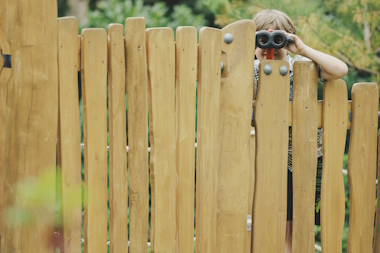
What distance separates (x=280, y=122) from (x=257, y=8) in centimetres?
242

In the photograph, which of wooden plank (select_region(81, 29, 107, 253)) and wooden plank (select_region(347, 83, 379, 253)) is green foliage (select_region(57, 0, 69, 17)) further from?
wooden plank (select_region(347, 83, 379, 253))

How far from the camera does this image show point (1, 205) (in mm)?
2078

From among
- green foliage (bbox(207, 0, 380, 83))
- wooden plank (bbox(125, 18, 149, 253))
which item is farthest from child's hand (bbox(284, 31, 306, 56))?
green foliage (bbox(207, 0, 380, 83))

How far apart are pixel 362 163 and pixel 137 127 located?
1.20m

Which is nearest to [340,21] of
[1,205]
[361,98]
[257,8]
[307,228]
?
[257,8]

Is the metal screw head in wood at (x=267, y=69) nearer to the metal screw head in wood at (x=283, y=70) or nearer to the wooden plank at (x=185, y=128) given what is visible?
the metal screw head in wood at (x=283, y=70)

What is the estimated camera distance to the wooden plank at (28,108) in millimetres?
1921

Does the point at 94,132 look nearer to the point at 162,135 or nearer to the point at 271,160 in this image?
the point at 162,135

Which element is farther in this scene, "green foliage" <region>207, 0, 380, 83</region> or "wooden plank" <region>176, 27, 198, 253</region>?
"green foliage" <region>207, 0, 380, 83</region>

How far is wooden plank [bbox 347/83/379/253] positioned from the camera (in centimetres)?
239

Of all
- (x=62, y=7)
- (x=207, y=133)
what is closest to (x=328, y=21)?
(x=207, y=133)

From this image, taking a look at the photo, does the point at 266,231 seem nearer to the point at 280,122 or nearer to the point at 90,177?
the point at 280,122

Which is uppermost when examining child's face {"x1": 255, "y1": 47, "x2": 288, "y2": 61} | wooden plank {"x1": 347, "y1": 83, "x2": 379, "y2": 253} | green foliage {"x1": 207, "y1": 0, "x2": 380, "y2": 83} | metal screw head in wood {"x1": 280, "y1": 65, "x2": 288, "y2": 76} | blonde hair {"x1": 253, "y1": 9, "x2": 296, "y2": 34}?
green foliage {"x1": 207, "y1": 0, "x2": 380, "y2": 83}

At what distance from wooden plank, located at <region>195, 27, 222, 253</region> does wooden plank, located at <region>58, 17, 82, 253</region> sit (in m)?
0.56
